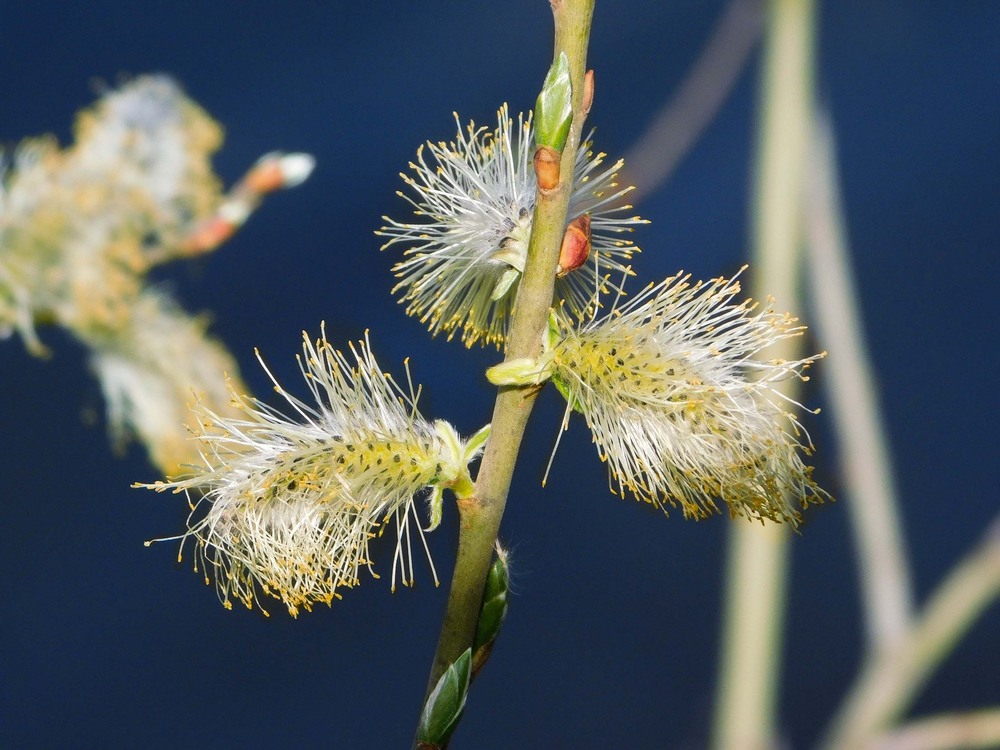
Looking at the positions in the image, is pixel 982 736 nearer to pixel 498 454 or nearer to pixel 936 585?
pixel 936 585

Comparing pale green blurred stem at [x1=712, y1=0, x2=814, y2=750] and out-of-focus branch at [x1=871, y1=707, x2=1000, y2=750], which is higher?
pale green blurred stem at [x1=712, y1=0, x2=814, y2=750]

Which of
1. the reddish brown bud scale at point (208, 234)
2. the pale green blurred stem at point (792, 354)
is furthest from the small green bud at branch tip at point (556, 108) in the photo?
the pale green blurred stem at point (792, 354)

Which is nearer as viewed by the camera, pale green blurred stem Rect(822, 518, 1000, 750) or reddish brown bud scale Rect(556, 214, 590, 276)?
reddish brown bud scale Rect(556, 214, 590, 276)

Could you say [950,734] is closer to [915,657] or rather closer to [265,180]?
[915,657]

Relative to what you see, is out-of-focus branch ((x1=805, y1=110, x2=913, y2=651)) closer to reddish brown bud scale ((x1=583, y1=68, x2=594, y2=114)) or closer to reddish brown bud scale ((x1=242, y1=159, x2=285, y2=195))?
reddish brown bud scale ((x1=242, y1=159, x2=285, y2=195))

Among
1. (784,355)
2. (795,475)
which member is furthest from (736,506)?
(784,355)

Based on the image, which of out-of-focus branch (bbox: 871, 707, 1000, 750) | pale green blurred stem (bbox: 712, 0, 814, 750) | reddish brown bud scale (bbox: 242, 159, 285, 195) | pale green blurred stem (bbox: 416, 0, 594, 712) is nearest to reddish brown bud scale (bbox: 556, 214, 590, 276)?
pale green blurred stem (bbox: 416, 0, 594, 712)
